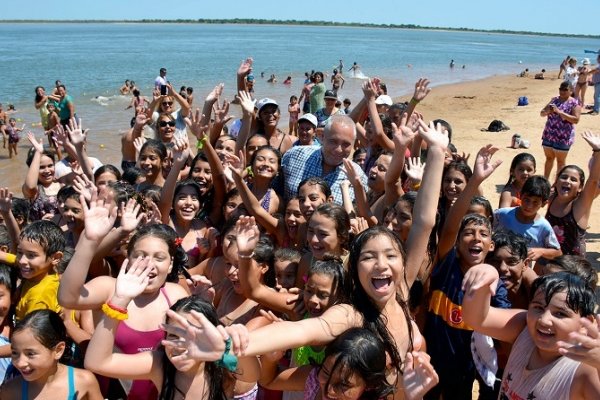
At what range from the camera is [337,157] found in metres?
5.06

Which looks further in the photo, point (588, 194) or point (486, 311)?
point (588, 194)

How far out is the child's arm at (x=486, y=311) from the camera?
268 centimetres

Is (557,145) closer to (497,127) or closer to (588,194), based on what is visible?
(588,194)

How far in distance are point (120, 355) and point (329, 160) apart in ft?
9.40

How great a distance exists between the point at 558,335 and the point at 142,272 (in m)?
1.94

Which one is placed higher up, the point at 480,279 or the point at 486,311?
the point at 480,279

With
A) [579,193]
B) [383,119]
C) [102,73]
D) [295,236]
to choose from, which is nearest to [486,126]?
[383,119]

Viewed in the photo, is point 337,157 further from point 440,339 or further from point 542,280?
point 542,280

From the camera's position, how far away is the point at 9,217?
457cm

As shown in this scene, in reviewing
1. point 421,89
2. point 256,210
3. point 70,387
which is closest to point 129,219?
point 70,387

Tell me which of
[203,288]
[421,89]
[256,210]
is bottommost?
[203,288]

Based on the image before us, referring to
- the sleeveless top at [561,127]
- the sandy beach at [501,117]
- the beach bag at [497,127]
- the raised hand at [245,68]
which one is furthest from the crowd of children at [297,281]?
the beach bag at [497,127]

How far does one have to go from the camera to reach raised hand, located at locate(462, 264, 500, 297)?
265 cm

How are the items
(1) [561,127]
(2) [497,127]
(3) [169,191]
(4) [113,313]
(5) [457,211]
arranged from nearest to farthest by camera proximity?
(4) [113,313], (5) [457,211], (3) [169,191], (1) [561,127], (2) [497,127]
